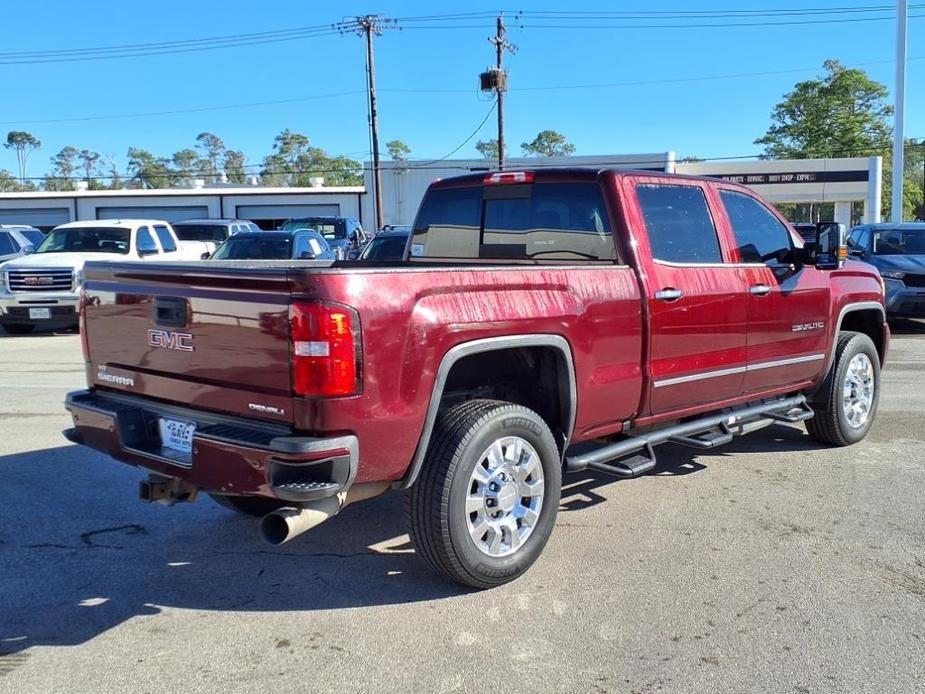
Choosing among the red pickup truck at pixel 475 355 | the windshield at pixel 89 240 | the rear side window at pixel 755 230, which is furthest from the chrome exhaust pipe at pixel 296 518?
the windshield at pixel 89 240

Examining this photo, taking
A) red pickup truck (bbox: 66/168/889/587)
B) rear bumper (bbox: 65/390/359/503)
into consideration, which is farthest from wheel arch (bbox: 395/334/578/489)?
rear bumper (bbox: 65/390/359/503)

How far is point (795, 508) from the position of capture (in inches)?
204

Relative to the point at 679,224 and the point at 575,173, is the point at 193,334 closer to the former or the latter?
the point at 575,173

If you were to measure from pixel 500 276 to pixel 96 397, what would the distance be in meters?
2.21

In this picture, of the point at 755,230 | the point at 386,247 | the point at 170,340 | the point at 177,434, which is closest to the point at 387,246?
the point at 386,247

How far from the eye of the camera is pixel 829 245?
568 centimetres

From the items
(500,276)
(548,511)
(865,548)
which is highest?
(500,276)

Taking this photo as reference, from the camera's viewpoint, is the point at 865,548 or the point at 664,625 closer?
the point at 664,625

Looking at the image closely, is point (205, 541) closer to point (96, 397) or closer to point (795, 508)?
point (96, 397)

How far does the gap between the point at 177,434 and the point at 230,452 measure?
1.66 feet

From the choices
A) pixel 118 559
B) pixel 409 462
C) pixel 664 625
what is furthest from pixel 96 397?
pixel 664 625

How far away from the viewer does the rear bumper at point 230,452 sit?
3.33 meters

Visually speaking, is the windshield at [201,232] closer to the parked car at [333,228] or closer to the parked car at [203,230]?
the parked car at [203,230]

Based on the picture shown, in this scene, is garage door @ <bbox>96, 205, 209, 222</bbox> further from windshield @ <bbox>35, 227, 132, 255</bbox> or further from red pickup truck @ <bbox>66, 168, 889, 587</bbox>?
red pickup truck @ <bbox>66, 168, 889, 587</bbox>
